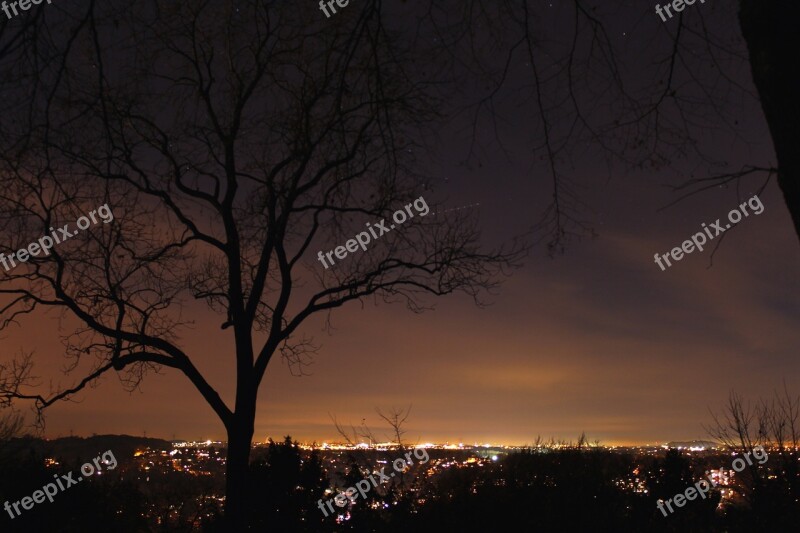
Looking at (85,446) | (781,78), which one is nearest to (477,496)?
(781,78)

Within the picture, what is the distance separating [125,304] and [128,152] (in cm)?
251

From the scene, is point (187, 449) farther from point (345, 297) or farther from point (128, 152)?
point (128, 152)

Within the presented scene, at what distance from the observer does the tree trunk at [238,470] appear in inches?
381

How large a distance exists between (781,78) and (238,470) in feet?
30.0

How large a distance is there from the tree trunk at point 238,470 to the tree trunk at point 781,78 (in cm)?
878

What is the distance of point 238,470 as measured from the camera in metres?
10.1

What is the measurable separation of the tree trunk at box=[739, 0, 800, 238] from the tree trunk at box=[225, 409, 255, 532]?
8.78 meters

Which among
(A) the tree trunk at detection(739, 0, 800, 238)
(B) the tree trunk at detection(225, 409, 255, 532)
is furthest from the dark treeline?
(A) the tree trunk at detection(739, 0, 800, 238)

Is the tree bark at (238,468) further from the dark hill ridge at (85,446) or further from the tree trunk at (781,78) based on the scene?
the tree trunk at (781,78)

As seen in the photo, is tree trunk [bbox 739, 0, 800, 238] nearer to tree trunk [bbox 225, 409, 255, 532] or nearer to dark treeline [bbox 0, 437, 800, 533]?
dark treeline [bbox 0, 437, 800, 533]

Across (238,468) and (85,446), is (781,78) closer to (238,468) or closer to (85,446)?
(238,468)

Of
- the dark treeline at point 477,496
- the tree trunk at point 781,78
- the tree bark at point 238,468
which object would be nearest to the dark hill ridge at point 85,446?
the dark treeline at point 477,496

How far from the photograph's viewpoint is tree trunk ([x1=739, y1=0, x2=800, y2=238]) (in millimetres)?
2451

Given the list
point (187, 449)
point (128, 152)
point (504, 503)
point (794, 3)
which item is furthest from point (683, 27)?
point (187, 449)
